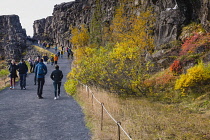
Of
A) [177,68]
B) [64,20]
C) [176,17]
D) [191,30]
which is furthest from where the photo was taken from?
[64,20]

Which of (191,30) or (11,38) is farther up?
(11,38)

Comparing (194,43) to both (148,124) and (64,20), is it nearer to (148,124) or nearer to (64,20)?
(148,124)

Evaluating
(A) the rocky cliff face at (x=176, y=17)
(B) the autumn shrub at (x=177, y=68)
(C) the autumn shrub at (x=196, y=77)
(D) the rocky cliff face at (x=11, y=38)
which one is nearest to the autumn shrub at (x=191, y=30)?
(A) the rocky cliff face at (x=176, y=17)

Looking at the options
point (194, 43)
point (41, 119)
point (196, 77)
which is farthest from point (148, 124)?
point (194, 43)

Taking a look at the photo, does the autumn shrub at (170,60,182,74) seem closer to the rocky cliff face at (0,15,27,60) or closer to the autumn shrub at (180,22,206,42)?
the autumn shrub at (180,22,206,42)

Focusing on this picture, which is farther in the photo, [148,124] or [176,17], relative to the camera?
[176,17]

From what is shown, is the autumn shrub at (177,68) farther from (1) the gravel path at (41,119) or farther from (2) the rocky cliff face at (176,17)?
(1) the gravel path at (41,119)

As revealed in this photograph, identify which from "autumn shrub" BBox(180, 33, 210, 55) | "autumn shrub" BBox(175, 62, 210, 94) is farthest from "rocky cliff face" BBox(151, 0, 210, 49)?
"autumn shrub" BBox(175, 62, 210, 94)

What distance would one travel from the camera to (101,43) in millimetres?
43094

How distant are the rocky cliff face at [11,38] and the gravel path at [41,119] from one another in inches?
2122

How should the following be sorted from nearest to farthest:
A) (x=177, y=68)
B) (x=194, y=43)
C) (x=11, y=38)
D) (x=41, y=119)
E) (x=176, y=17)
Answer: (x=41, y=119), (x=177, y=68), (x=194, y=43), (x=176, y=17), (x=11, y=38)

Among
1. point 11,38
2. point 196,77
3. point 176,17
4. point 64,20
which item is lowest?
point 196,77

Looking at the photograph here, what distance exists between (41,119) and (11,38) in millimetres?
66097

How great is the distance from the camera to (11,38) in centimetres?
6725
